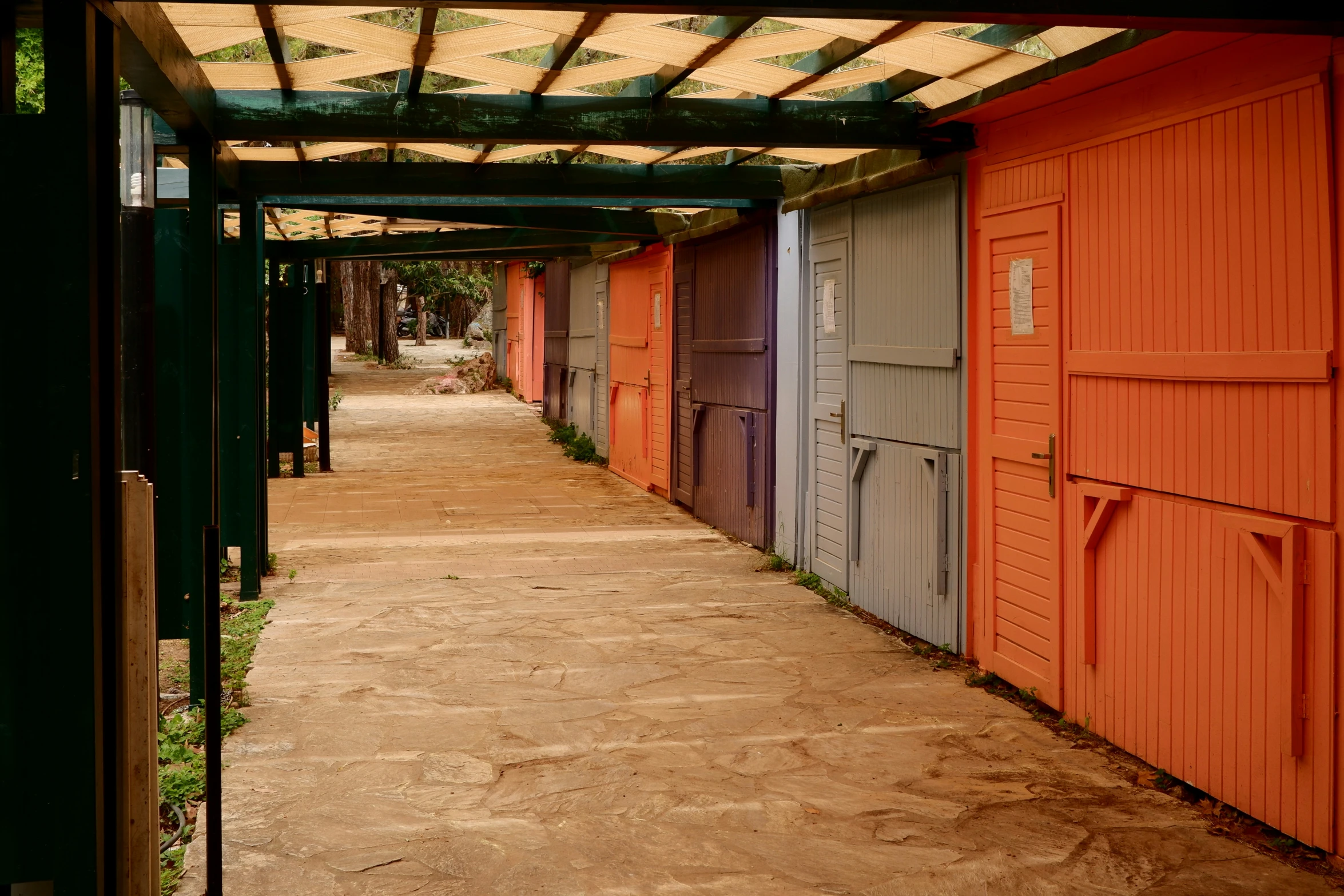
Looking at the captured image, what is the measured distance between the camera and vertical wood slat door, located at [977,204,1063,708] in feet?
18.1

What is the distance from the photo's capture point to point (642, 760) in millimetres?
4988

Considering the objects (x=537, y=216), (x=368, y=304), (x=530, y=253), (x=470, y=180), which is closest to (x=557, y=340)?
(x=530, y=253)

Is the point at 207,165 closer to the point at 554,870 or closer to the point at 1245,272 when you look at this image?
the point at 554,870

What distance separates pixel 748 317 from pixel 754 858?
20.8ft

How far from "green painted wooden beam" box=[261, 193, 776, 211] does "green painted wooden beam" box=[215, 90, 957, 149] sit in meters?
1.89

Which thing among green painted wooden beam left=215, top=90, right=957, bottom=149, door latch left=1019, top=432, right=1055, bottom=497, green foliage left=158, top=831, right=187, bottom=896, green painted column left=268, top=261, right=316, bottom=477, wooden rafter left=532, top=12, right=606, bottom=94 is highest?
wooden rafter left=532, top=12, right=606, bottom=94

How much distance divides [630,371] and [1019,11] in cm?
1126

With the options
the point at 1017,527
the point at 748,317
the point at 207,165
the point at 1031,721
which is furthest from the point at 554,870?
the point at 748,317

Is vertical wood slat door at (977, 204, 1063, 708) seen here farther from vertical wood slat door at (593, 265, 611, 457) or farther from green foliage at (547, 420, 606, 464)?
green foliage at (547, 420, 606, 464)

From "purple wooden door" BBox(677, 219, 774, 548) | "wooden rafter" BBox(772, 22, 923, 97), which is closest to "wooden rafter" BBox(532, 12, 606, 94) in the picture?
"wooden rafter" BBox(772, 22, 923, 97)

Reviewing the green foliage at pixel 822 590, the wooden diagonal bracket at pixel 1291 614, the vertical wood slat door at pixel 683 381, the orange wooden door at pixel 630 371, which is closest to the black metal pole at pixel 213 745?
the wooden diagonal bracket at pixel 1291 614

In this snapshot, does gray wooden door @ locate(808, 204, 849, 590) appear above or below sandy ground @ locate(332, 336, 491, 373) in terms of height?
below

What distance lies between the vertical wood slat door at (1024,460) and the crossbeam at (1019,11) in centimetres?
193

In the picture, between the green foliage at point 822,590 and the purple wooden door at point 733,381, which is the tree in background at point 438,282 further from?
the green foliage at point 822,590
